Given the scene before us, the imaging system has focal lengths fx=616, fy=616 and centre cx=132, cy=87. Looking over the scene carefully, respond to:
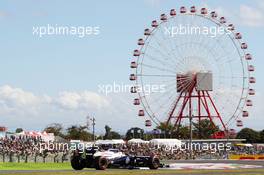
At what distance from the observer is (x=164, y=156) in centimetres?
7925

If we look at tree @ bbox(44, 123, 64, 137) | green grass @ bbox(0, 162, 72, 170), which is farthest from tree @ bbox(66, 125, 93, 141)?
green grass @ bbox(0, 162, 72, 170)

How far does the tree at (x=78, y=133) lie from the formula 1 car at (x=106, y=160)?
4852 inches

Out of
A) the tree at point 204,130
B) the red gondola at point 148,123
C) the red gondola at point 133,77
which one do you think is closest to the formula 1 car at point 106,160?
the red gondola at point 133,77

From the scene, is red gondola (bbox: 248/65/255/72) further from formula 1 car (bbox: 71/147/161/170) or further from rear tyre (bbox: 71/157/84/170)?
rear tyre (bbox: 71/157/84/170)

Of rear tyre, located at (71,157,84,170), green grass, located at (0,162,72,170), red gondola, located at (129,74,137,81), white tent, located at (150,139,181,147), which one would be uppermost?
red gondola, located at (129,74,137,81)

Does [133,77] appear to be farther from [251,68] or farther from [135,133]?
[135,133]

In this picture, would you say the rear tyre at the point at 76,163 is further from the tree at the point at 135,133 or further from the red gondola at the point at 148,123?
the tree at the point at 135,133

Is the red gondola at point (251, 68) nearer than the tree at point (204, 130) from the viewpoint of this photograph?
Yes

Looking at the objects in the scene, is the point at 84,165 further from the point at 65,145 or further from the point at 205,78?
the point at 205,78

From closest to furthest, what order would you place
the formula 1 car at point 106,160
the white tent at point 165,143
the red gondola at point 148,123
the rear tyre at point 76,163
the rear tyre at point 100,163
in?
the rear tyre at point 100,163 → the formula 1 car at point 106,160 → the rear tyre at point 76,163 → the white tent at point 165,143 → the red gondola at point 148,123

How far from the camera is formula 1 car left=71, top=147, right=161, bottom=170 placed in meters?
43.8

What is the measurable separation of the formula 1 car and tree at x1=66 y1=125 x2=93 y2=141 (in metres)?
123

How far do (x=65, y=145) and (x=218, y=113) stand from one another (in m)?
38.5

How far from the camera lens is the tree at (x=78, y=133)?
171m
